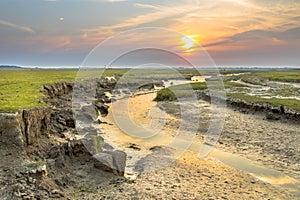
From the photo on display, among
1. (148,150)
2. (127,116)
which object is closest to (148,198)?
(148,150)

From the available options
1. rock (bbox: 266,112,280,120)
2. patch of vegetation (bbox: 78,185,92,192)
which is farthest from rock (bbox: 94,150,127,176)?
rock (bbox: 266,112,280,120)

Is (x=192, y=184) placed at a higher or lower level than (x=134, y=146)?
lower

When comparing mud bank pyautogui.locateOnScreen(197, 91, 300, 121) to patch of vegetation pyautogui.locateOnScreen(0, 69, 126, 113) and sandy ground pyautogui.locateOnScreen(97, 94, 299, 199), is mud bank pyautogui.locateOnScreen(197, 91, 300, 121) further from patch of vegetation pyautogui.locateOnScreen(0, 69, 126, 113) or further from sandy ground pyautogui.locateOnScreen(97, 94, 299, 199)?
patch of vegetation pyautogui.locateOnScreen(0, 69, 126, 113)

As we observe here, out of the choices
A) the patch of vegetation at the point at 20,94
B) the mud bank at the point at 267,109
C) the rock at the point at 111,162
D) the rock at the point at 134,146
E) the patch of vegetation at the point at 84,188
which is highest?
the patch of vegetation at the point at 20,94

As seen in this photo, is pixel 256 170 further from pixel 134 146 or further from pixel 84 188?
pixel 84 188

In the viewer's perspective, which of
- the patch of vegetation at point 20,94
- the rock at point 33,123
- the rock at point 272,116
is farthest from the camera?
the rock at point 272,116

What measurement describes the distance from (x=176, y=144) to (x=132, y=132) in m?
7.42

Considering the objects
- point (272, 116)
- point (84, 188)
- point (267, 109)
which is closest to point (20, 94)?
point (84, 188)

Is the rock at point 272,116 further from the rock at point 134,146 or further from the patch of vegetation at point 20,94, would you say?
the patch of vegetation at point 20,94

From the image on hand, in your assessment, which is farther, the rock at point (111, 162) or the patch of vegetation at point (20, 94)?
the patch of vegetation at point (20, 94)

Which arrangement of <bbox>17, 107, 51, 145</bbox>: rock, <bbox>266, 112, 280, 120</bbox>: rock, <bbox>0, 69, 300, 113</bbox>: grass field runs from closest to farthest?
<bbox>17, 107, 51, 145</bbox>: rock
<bbox>0, 69, 300, 113</bbox>: grass field
<bbox>266, 112, 280, 120</bbox>: rock

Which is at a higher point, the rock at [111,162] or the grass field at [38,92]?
the grass field at [38,92]

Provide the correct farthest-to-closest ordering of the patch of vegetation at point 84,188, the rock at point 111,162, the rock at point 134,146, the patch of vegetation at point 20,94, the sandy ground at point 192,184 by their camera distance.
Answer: the rock at point 134,146, the patch of vegetation at point 20,94, the rock at point 111,162, the sandy ground at point 192,184, the patch of vegetation at point 84,188

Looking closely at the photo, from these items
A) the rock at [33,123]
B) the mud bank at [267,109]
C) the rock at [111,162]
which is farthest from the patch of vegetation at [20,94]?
the mud bank at [267,109]
